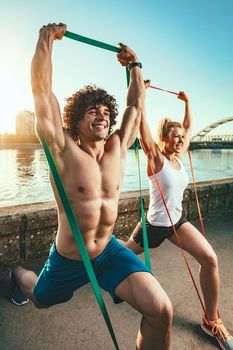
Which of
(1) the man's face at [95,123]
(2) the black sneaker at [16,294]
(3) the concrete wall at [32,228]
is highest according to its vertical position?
(1) the man's face at [95,123]

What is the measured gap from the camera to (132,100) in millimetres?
2469

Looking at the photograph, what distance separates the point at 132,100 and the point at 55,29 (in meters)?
0.88

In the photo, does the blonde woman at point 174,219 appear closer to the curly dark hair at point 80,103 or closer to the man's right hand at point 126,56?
the man's right hand at point 126,56

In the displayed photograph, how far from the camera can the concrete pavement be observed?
2188 millimetres

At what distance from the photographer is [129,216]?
463cm

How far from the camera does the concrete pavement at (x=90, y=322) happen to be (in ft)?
7.18

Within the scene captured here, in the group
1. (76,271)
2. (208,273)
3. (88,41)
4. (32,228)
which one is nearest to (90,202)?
(76,271)

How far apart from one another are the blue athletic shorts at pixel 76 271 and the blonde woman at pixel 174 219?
78cm

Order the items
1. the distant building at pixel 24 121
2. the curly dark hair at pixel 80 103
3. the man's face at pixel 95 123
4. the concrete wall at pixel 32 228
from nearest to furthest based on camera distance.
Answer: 1. the man's face at pixel 95 123
2. the curly dark hair at pixel 80 103
3. the concrete wall at pixel 32 228
4. the distant building at pixel 24 121

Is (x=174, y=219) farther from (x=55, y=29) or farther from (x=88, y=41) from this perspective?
(x=55, y=29)

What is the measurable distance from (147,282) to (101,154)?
3.23ft

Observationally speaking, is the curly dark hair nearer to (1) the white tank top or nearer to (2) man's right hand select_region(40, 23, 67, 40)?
(2) man's right hand select_region(40, 23, 67, 40)

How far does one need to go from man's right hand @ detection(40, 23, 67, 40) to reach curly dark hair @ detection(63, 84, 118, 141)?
0.46 metres

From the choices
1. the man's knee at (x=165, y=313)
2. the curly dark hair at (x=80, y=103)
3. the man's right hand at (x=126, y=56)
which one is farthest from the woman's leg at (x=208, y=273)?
the man's right hand at (x=126, y=56)
